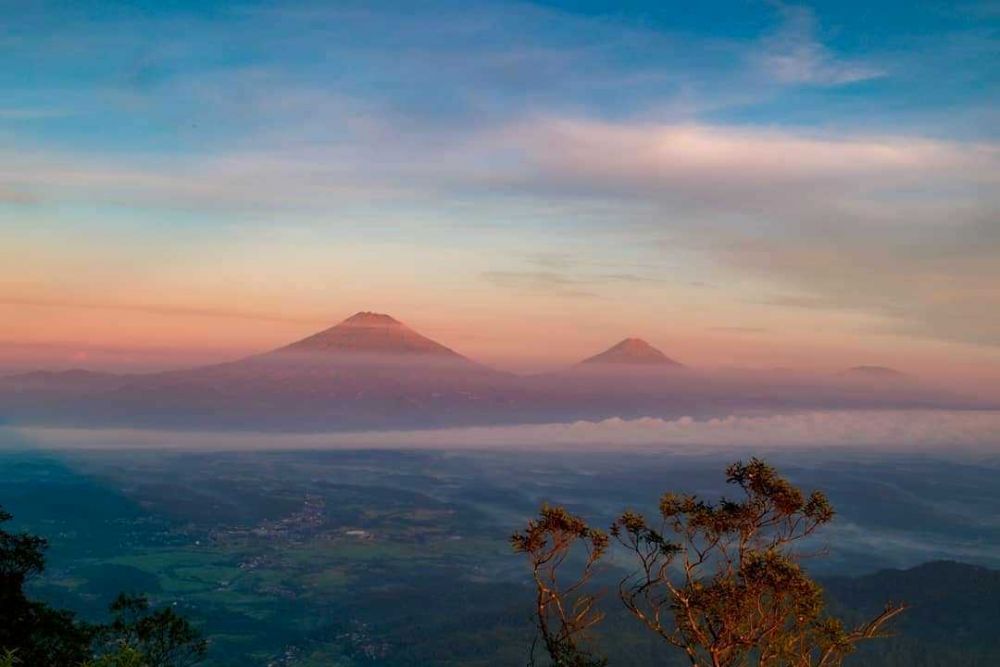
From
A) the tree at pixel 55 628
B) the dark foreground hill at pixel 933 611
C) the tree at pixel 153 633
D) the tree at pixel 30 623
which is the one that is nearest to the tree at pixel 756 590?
the tree at pixel 153 633

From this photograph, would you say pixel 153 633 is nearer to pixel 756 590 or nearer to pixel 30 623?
pixel 30 623

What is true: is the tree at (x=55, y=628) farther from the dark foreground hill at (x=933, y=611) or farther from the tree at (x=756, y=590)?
the dark foreground hill at (x=933, y=611)

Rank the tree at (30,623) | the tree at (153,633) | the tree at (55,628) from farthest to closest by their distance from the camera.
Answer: the tree at (153,633) < the tree at (55,628) < the tree at (30,623)

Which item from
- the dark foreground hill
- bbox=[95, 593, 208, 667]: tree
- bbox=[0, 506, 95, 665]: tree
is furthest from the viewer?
the dark foreground hill

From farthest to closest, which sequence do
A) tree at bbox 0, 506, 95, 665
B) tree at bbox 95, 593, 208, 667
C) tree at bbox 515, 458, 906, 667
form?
tree at bbox 95, 593, 208, 667, tree at bbox 0, 506, 95, 665, tree at bbox 515, 458, 906, 667

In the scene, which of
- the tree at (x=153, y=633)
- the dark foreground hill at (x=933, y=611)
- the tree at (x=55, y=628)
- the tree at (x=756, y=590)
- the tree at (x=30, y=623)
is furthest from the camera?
the dark foreground hill at (x=933, y=611)

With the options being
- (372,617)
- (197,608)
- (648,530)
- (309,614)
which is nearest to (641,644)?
(372,617)

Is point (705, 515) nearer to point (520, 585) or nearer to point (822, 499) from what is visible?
point (822, 499)

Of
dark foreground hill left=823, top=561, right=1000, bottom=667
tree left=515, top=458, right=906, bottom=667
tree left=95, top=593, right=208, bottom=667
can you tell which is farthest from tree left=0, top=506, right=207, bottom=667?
dark foreground hill left=823, top=561, right=1000, bottom=667

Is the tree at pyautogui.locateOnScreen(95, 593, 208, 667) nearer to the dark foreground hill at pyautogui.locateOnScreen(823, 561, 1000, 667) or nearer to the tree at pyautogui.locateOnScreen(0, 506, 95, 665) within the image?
the tree at pyautogui.locateOnScreen(0, 506, 95, 665)

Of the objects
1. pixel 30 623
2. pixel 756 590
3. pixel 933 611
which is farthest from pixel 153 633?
pixel 933 611

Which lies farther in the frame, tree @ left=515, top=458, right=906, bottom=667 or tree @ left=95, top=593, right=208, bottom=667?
tree @ left=95, top=593, right=208, bottom=667
